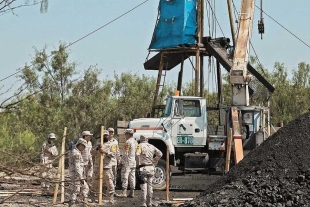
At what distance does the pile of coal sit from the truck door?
5509 millimetres

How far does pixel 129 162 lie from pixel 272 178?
20.5 ft

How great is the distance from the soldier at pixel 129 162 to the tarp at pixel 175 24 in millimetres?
6953

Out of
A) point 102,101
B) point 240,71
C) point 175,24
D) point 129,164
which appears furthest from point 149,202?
point 102,101

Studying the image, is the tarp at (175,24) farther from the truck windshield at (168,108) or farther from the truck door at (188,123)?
the truck door at (188,123)

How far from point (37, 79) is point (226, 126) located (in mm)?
14919

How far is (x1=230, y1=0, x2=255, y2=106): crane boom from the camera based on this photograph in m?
20.1

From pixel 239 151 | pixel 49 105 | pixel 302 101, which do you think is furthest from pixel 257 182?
pixel 302 101

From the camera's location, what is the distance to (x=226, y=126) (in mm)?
20344

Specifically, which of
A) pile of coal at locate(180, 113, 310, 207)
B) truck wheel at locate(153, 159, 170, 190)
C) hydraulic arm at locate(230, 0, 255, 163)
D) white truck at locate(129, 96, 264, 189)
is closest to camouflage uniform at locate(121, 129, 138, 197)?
truck wheel at locate(153, 159, 170, 190)

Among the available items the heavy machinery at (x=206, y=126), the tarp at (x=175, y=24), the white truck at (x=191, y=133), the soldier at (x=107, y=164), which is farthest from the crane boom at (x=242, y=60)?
the soldier at (x=107, y=164)

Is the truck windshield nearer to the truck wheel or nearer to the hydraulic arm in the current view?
the truck wheel

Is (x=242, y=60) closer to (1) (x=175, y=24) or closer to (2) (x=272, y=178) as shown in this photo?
(1) (x=175, y=24)

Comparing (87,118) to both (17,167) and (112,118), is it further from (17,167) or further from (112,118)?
(17,167)

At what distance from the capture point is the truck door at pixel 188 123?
65.9ft
